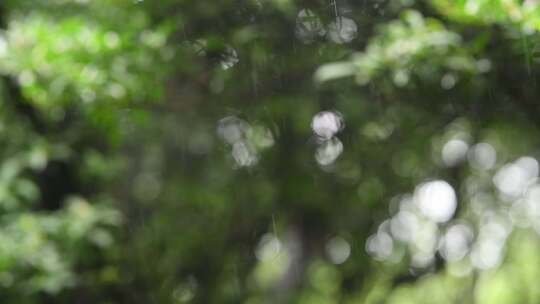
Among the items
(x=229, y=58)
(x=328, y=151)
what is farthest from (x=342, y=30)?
(x=328, y=151)

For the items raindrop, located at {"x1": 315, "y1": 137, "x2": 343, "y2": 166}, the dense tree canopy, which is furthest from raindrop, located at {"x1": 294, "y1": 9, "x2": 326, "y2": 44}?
raindrop, located at {"x1": 315, "y1": 137, "x2": 343, "y2": 166}

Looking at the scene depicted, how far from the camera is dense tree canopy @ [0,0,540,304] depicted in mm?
2592

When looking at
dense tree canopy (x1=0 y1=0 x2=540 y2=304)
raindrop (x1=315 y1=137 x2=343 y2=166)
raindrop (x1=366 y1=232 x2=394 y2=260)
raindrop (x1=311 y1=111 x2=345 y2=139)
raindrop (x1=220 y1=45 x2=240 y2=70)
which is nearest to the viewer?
dense tree canopy (x1=0 y1=0 x2=540 y2=304)

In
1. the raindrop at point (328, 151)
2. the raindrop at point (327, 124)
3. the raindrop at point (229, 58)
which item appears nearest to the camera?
the raindrop at point (229, 58)

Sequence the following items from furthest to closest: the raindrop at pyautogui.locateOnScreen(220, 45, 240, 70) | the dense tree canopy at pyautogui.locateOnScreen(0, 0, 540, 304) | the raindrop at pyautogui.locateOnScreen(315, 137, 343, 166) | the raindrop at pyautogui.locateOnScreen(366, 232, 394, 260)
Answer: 1. the raindrop at pyautogui.locateOnScreen(366, 232, 394, 260)
2. the raindrop at pyautogui.locateOnScreen(315, 137, 343, 166)
3. the raindrop at pyautogui.locateOnScreen(220, 45, 240, 70)
4. the dense tree canopy at pyautogui.locateOnScreen(0, 0, 540, 304)

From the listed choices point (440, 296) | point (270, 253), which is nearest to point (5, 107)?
point (270, 253)

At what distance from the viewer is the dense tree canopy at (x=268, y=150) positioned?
259 cm

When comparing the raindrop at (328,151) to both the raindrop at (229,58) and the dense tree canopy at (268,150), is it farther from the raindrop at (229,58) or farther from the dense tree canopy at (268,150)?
the raindrop at (229,58)

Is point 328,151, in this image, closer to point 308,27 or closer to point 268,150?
point 268,150

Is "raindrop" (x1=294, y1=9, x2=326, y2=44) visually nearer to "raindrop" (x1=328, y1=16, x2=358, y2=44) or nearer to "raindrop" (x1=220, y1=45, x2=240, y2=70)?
"raindrop" (x1=328, y1=16, x2=358, y2=44)

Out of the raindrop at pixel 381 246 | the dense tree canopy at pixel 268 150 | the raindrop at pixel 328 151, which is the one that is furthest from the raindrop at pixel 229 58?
the raindrop at pixel 381 246

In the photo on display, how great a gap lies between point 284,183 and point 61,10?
139 centimetres

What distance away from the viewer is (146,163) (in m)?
4.23

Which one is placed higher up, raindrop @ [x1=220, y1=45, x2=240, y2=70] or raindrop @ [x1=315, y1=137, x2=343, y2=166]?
raindrop @ [x1=220, y1=45, x2=240, y2=70]
